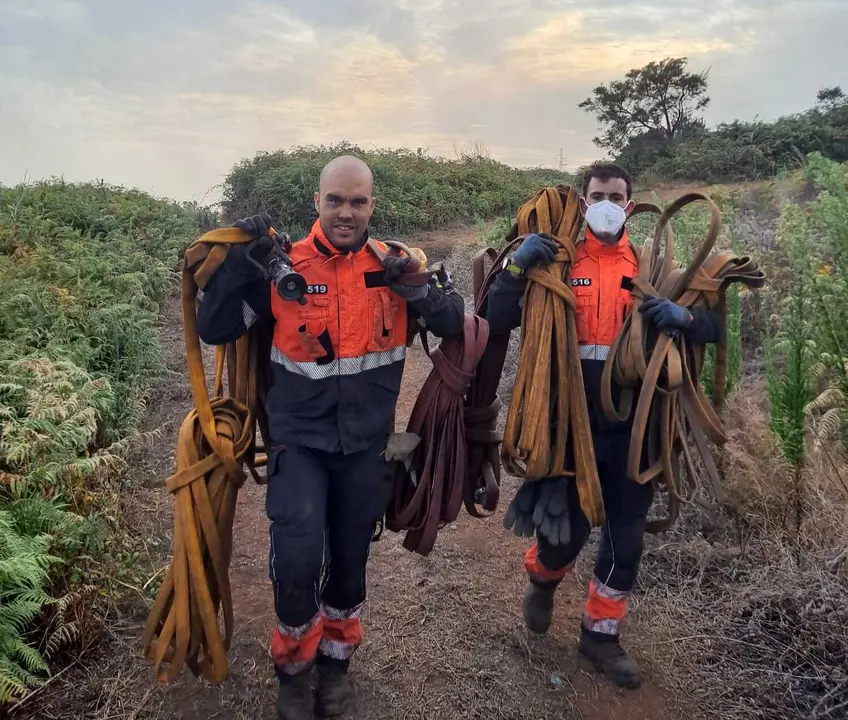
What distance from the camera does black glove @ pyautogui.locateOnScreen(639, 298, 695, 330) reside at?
102 inches

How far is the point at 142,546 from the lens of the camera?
12.3 feet

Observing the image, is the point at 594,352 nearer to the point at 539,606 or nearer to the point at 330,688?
the point at 539,606

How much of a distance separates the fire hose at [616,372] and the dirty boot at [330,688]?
1.10 metres

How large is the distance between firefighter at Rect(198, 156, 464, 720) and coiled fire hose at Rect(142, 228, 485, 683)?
0.12m

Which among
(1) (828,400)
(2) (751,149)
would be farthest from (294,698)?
(2) (751,149)

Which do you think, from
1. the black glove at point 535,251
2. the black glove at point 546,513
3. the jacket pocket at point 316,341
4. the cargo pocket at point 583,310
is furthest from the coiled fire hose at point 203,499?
the cargo pocket at point 583,310

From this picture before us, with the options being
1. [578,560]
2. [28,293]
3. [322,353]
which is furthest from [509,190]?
[322,353]

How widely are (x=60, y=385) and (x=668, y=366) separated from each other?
3887mm

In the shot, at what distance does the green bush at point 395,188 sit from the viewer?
14812 mm

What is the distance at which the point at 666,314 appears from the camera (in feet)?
8.48

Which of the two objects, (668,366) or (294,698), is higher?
(668,366)

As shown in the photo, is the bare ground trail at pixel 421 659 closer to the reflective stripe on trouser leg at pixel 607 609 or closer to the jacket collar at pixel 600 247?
the reflective stripe on trouser leg at pixel 607 609

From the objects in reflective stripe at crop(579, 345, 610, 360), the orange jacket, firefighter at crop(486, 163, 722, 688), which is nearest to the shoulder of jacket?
firefighter at crop(486, 163, 722, 688)

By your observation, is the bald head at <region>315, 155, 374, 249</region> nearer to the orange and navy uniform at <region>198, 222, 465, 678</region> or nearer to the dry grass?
the orange and navy uniform at <region>198, 222, 465, 678</region>
